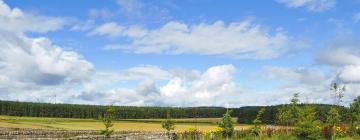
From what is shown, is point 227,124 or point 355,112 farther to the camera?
point 355,112

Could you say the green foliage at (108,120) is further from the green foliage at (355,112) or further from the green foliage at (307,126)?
the green foliage at (355,112)

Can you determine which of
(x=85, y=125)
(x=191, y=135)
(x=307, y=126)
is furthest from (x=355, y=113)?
(x=85, y=125)

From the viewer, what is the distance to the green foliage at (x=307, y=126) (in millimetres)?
→ 35188

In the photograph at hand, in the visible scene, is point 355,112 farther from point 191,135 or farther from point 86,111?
point 86,111

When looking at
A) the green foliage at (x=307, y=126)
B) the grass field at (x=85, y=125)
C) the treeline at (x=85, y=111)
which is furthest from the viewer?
the treeline at (x=85, y=111)

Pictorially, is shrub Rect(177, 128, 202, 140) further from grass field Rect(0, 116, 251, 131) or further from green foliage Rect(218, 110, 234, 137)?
grass field Rect(0, 116, 251, 131)

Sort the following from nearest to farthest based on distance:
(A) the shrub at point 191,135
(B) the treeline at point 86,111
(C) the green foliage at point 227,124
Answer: (C) the green foliage at point 227,124 < (A) the shrub at point 191,135 < (B) the treeline at point 86,111

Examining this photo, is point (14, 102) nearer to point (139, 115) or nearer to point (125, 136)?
point (139, 115)

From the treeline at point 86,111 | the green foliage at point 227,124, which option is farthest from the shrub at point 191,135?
the treeline at point 86,111

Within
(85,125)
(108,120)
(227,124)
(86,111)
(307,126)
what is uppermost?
(86,111)

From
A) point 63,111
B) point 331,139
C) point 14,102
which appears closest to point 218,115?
point 63,111

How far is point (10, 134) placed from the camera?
36.3 m

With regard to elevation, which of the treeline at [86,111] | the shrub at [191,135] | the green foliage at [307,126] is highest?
the treeline at [86,111]

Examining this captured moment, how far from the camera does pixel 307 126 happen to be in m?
35.3
